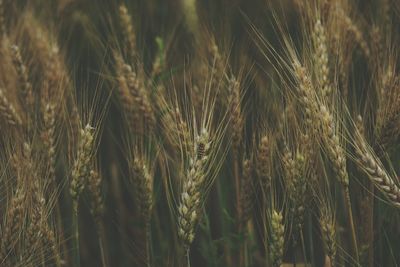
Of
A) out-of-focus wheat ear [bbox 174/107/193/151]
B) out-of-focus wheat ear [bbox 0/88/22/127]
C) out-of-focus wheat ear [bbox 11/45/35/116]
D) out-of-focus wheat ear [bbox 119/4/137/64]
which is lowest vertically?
out-of-focus wheat ear [bbox 174/107/193/151]

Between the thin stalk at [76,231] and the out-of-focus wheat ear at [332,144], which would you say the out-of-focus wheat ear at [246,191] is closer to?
the out-of-focus wheat ear at [332,144]

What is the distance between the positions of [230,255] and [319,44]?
0.98 meters

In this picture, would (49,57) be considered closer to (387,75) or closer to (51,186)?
(51,186)

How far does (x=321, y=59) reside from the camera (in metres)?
2.75

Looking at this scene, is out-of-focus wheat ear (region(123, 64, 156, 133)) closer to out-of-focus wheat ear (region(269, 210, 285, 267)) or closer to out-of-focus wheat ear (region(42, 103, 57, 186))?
out-of-focus wheat ear (region(42, 103, 57, 186))

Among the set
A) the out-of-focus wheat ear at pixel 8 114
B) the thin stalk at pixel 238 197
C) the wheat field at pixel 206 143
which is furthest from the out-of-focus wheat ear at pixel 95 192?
the thin stalk at pixel 238 197

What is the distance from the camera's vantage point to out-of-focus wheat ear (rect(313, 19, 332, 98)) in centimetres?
272

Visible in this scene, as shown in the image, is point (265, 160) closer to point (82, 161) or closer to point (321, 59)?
point (321, 59)

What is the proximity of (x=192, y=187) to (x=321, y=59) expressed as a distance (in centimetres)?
69

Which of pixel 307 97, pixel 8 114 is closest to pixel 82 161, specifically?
pixel 8 114

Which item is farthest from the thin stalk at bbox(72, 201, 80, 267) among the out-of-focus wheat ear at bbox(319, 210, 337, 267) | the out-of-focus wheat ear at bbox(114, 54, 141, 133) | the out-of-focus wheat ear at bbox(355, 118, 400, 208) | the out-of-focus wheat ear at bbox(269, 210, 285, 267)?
the out-of-focus wheat ear at bbox(355, 118, 400, 208)

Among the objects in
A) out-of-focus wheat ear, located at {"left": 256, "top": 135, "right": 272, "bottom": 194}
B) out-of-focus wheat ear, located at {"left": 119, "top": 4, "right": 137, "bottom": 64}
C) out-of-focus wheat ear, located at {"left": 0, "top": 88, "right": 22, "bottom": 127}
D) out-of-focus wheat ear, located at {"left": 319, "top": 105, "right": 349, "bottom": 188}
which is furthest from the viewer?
out-of-focus wheat ear, located at {"left": 119, "top": 4, "right": 137, "bottom": 64}

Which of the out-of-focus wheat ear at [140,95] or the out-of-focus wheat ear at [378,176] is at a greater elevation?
the out-of-focus wheat ear at [140,95]

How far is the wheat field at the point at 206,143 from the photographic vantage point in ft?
8.34
